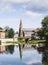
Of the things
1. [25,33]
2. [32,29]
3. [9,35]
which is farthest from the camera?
[32,29]

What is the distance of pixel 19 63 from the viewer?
3781 centimetres

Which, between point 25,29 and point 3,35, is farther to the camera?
point 25,29

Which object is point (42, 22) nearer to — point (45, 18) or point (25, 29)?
point (45, 18)

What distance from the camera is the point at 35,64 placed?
36.0m

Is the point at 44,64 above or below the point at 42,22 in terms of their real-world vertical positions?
below

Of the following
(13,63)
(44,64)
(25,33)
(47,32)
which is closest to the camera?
(44,64)

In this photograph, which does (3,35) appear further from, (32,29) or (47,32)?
(32,29)

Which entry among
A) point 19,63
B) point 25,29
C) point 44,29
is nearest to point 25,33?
point 25,29

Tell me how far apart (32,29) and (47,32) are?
89316 mm

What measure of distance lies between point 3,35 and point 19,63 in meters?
102

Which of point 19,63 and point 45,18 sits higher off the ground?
point 45,18

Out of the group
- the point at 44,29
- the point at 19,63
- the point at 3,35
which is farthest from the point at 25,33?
the point at 19,63

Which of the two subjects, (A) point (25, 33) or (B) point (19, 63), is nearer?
(B) point (19, 63)

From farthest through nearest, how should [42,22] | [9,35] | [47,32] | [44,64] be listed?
[9,35], [42,22], [47,32], [44,64]
